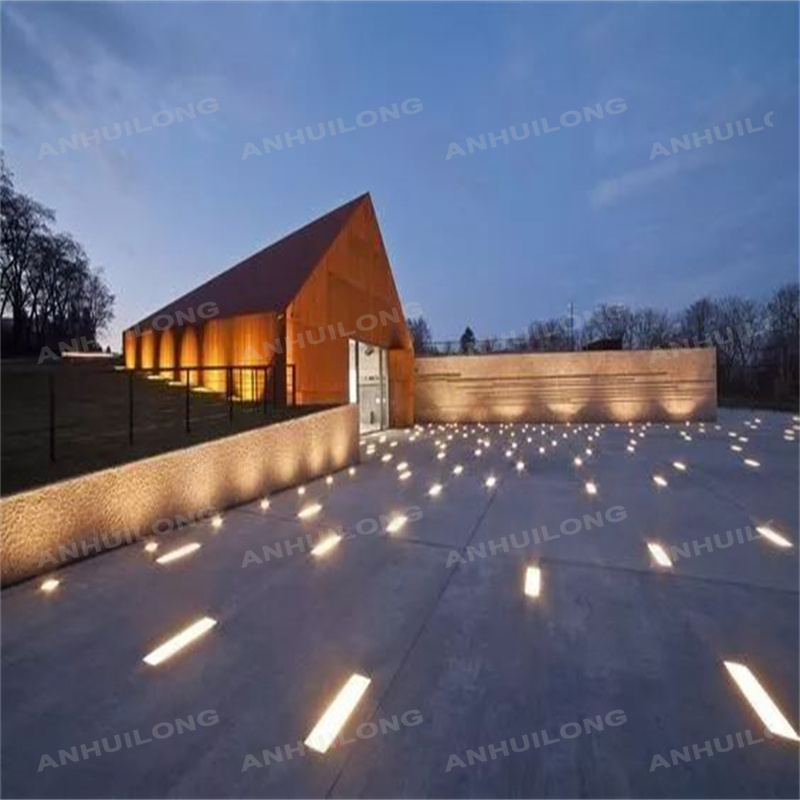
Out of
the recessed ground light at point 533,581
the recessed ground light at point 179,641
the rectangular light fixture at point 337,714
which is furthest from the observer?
the recessed ground light at point 533,581

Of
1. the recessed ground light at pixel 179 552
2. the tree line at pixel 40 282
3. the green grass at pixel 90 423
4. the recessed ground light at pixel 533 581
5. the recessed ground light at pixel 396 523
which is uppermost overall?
the tree line at pixel 40 282

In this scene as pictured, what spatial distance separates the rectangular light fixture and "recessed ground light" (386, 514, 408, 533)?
2173mm

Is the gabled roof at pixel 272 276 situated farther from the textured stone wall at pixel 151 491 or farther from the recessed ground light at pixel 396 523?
the recessed ground light at pixel 396 523

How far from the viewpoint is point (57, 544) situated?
10.4 ft

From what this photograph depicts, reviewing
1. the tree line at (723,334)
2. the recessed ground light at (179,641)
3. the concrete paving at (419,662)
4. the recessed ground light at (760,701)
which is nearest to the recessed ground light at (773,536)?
the concrete paving at (419,662)

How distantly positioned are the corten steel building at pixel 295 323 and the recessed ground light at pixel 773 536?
640cm

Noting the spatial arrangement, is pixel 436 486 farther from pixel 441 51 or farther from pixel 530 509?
pixel 441 51

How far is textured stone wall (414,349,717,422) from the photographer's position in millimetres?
15188

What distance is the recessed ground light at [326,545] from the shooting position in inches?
144

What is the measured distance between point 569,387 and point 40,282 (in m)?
28.7

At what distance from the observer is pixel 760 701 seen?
1851 mm

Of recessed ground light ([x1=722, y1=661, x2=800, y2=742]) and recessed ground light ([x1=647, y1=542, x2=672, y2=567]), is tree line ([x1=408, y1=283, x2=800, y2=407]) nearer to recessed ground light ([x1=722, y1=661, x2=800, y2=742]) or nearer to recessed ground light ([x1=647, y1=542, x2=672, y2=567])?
recessed ground light ([x1=647, y1=542, x2=672, y2=567])

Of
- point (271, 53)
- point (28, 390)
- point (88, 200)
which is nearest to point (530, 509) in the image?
point (28, 390)

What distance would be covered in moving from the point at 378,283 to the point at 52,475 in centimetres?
1016
